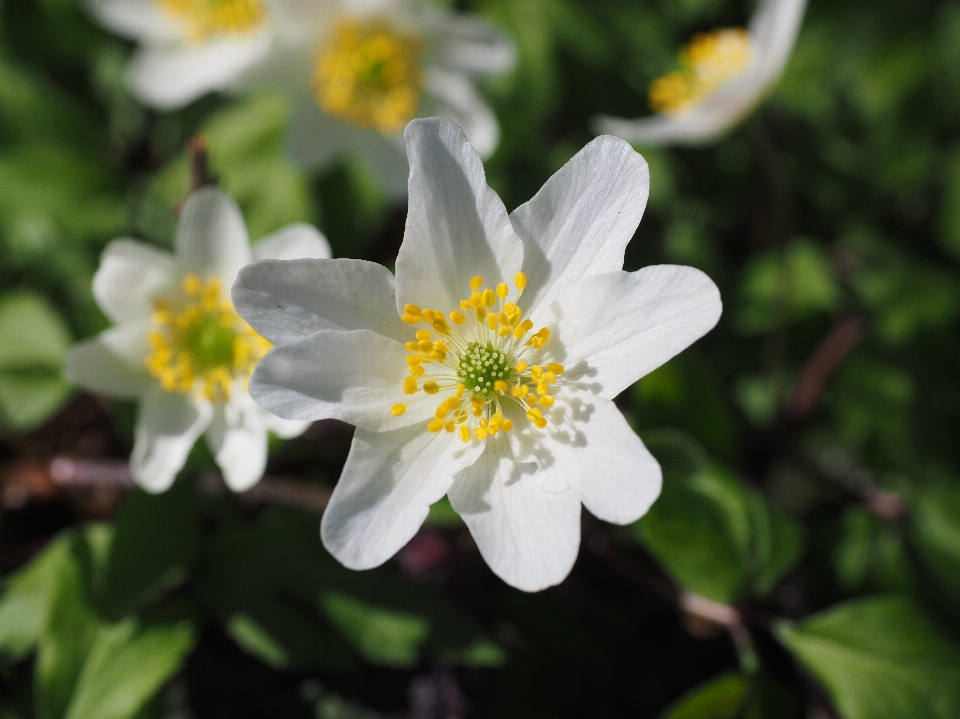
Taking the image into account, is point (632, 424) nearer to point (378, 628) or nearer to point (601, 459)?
point (601, 459)

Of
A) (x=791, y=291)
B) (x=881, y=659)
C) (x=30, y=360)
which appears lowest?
(x=881, y=659)

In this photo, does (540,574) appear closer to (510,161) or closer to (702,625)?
(702,625)

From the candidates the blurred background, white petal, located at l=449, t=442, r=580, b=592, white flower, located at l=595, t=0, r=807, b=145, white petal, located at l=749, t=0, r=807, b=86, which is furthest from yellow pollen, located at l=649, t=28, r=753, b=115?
white petal, located at l=449, t=442, r=580, b=592

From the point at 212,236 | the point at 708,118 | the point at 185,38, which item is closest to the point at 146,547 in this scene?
the point at 212,236

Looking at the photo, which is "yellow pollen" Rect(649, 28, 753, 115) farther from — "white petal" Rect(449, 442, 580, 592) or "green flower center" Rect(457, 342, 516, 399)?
"white petal" Rect(449, 442, 580, 592)

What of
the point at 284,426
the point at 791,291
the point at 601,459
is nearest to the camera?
the point at 601,459

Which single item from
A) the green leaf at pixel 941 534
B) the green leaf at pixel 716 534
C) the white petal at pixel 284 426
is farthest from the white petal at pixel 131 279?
the green leaf at pixel 941 534
